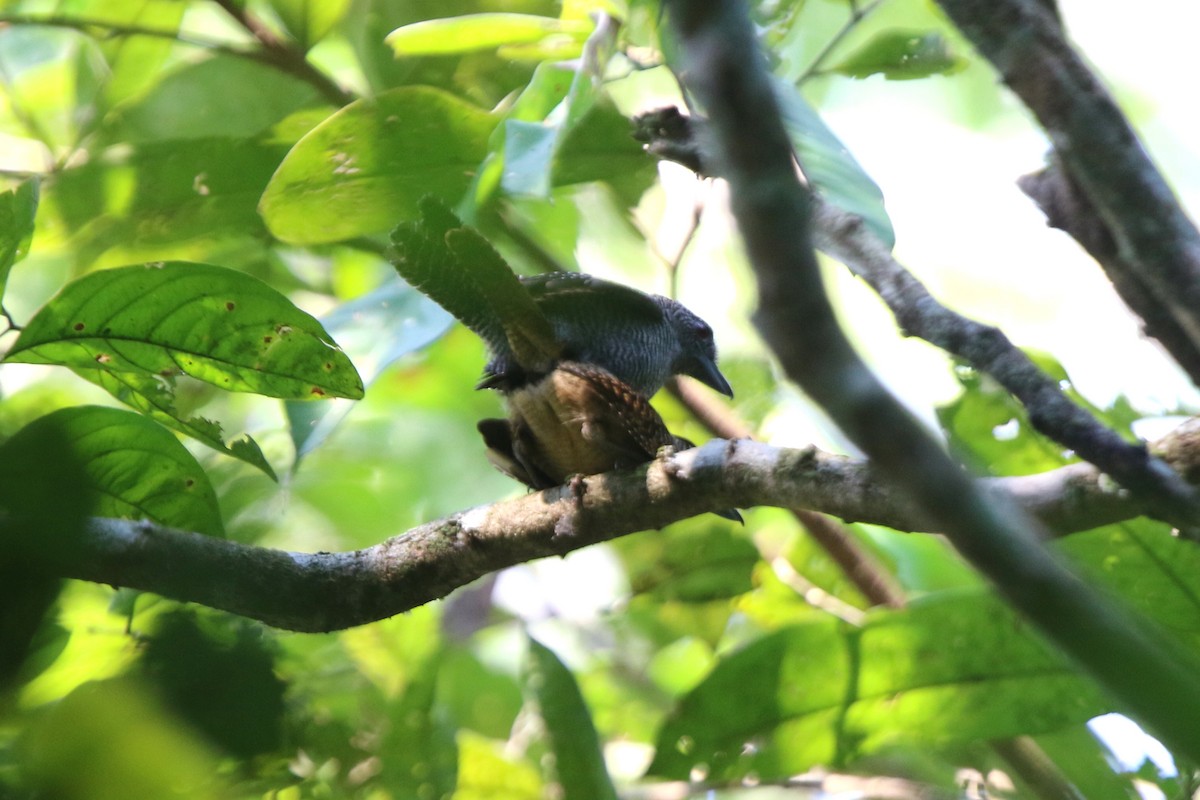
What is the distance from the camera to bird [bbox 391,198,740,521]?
1530 mm

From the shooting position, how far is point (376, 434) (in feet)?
10.0

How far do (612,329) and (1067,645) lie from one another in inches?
57.8

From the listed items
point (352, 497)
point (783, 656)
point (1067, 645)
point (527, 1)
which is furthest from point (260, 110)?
point (1067, 645)

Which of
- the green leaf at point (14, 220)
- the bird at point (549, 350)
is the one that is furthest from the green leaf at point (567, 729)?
the green leaf at point (14, 220)

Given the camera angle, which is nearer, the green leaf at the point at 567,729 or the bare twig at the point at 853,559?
the green leaf at the point at 567,729

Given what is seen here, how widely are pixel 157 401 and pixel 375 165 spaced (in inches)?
29.8

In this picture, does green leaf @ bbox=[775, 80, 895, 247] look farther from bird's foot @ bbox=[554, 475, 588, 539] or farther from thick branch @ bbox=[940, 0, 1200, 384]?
bird's foot @ bbox=[554, 475, 588, 539]

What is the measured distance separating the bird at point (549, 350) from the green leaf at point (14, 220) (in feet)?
1.52

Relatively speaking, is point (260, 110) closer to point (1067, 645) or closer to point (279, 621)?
point (279, 621)

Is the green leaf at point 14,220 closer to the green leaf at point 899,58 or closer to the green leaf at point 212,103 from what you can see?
the green leaf at point 212,103

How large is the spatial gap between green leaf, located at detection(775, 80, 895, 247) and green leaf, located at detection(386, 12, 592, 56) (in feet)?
1.59

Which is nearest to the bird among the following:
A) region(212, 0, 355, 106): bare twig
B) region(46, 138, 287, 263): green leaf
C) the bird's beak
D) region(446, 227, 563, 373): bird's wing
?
region(446, 227, 563, 373): bird's wing

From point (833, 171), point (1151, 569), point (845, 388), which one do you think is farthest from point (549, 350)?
point (845, 388)

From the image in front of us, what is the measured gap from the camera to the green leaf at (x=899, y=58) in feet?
7.27
